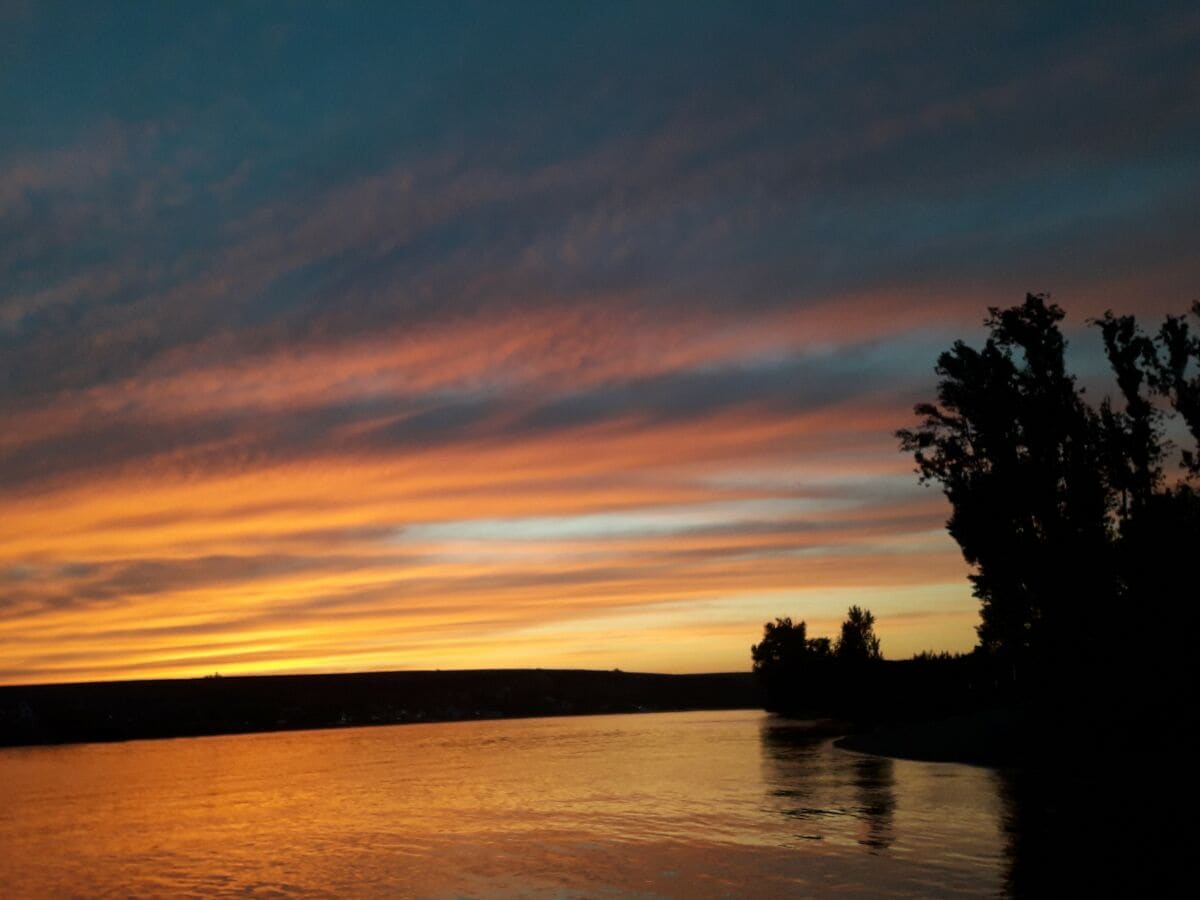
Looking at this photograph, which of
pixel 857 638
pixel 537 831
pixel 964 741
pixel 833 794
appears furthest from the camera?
pixel 857 638

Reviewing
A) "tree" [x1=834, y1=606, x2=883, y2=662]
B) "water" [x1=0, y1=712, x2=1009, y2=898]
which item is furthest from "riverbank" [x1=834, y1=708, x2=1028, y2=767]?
"tree" [x1=834, y1=606, x2=883, y2=662]

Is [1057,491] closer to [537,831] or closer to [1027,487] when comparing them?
[1027,487]

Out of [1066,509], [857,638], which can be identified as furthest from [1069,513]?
[857,638]

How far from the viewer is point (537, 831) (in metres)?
49.4

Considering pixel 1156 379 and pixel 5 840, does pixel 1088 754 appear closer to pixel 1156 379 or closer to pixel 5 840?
pixel 1156 379

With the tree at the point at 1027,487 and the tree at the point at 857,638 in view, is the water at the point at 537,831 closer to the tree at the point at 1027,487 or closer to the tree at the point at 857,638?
the tree at the point at 1027,487

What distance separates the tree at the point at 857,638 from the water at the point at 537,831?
74.0 metres

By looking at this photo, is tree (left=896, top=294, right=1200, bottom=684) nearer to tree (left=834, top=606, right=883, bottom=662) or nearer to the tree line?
the tree line

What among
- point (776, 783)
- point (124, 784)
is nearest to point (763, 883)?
point (776, 783)

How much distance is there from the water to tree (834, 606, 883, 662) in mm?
74017

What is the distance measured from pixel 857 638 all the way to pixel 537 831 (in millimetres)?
130617

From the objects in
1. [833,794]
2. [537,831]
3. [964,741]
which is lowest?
[537,831]

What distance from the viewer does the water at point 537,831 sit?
117 feet

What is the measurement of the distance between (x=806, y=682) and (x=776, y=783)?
435ft
